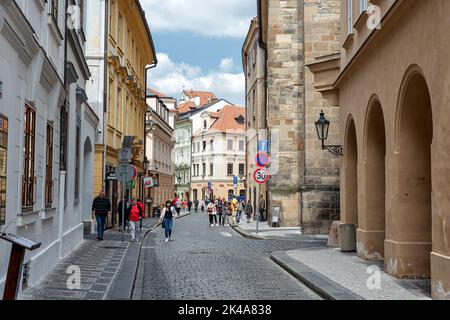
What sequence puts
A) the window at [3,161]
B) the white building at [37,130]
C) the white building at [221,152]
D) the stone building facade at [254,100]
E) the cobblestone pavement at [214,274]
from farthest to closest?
1. the white building at [221,152]
2. the stone building facade at [254,100]
3. the cobblestone pavement at [214,274]
4. the white building at [37,130]
5. the window at [3,161]

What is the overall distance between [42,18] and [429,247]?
7644mm

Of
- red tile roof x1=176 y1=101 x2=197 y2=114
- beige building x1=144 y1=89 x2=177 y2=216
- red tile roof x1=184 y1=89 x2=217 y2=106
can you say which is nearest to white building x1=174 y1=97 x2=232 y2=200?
red tile roof x1=176 y1=101 x2=197 y2=114

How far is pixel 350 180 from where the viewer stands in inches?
697

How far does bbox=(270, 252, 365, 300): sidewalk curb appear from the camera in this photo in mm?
9695

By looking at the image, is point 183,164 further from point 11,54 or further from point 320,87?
point 11,54

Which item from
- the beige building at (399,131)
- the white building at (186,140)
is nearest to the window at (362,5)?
the beige building at (399,131)

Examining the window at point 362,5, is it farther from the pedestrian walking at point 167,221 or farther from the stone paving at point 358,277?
the pedestrian walking at point 167,221

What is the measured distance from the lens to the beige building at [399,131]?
928 centimetres

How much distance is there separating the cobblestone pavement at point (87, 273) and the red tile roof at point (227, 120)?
225ft

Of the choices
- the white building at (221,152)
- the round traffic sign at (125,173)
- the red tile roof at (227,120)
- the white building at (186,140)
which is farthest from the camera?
the white building at (186,140)

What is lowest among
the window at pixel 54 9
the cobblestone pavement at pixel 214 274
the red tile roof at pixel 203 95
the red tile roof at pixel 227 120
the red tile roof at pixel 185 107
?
the cobblestone pavement at pixel 214 274

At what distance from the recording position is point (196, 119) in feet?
311

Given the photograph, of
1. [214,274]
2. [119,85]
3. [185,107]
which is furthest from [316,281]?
[185,107]

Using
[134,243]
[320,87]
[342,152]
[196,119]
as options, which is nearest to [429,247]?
[342,152]
